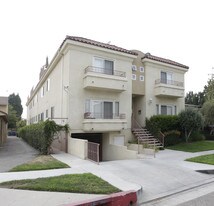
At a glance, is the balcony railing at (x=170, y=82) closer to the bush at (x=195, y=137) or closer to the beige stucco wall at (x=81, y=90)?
the beige stucco wall at (x=81, y=90)

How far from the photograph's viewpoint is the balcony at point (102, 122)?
16859 mm

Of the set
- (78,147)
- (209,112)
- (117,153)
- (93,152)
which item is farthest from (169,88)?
(93,152)

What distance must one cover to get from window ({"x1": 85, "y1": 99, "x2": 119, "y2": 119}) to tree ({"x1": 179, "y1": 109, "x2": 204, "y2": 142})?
250 inches

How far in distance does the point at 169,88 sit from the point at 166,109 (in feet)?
7.46

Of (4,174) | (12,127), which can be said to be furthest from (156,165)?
(12,127)

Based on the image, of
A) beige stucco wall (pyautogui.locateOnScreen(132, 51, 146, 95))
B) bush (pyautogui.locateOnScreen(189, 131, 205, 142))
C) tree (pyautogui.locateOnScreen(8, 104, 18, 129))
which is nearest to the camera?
beige stucco wall (pyautogui.locateOnScreen(132, 51, 146, 95))

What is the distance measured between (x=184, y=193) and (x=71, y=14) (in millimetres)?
8891

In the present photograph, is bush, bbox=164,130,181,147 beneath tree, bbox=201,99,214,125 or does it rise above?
beneath

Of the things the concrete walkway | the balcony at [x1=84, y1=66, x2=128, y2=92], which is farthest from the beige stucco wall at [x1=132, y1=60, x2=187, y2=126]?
the concrete walkway

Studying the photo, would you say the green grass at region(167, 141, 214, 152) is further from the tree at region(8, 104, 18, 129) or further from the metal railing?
the tree at region(8, 104, 18, 129)

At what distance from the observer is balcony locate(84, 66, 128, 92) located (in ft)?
55.7

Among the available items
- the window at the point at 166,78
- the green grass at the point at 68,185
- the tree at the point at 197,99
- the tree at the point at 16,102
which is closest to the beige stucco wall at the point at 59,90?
the green grass at the point at 68,185

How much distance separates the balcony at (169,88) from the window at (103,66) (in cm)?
546

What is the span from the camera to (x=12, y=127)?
5778 cm
